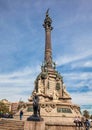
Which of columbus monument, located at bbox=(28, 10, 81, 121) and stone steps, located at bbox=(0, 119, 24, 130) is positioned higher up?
columbus monument, located at bbox=(28, 10, 81, 121)

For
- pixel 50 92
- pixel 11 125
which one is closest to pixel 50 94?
pixel 50 92

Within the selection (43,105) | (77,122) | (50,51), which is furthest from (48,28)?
(77,122)

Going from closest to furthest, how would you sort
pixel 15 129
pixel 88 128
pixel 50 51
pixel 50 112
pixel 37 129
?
pixel 37 129, pixel 15 129, pixel 88 128, pixel 50 112, pixel 50 51

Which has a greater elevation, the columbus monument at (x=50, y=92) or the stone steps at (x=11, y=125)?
the columbus monument at (x=50, y=92)

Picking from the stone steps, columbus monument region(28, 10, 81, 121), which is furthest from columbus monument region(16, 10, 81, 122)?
the stone steps

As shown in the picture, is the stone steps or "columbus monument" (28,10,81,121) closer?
the stone steps

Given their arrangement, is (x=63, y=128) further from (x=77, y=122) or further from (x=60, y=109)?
(x=60, y=109)

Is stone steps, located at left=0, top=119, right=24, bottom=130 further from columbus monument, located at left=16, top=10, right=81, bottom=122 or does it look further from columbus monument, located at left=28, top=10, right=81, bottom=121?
columbus monument, located at left=28, top=10, right=81, bottom=121

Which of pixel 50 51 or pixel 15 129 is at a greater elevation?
pixel 50 51

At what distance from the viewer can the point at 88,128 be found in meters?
25.6

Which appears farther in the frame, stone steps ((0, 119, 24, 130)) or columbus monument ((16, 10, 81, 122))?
columbus monument ((16, 10, 81, 122))

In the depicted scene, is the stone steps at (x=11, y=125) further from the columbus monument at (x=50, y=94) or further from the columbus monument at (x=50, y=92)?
the columbus monument at (x=50, y=92)

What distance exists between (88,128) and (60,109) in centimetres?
1595

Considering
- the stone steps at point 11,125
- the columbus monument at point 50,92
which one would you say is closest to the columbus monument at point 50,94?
the columbus monument at point 50,92
